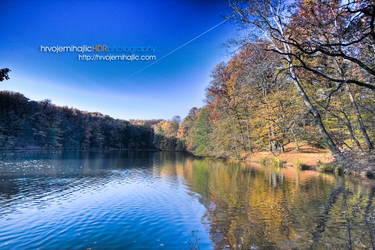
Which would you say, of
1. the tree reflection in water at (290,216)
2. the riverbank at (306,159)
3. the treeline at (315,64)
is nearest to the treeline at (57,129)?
the riverbank at (306,159)

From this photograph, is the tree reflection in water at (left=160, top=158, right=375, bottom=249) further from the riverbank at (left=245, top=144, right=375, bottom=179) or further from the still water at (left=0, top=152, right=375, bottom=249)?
the riverbank at (left=245, top=144, right=375, bottom=179)

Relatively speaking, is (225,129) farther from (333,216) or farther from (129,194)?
(333,216)

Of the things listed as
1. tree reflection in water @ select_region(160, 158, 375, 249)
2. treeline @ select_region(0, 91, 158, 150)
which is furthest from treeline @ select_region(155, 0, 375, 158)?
treeline @ select_region(0, 91, 158, 150)

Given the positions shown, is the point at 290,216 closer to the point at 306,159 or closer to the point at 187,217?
the point at 187,217

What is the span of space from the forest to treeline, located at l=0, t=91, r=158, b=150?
0.88ft

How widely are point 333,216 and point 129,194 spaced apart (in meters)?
9.22

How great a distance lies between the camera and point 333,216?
7648mm

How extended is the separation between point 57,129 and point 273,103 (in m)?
66.3

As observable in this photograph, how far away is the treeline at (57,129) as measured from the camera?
55781mm

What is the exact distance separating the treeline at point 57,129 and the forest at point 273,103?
Result: 27cm

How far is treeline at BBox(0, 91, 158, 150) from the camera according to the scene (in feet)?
183

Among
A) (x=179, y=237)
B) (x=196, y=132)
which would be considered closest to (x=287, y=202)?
(x=179, y=237)

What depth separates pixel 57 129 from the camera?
65.8 meters

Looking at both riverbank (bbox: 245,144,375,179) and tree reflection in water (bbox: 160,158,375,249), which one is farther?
riverbank (bbox: 245,144,375,179)
